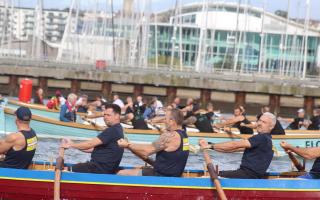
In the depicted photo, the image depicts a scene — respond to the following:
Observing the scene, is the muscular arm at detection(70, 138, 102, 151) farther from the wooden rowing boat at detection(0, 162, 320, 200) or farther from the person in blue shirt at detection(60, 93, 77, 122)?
the person in blue shirt at detection(60, 93, 77, 122)

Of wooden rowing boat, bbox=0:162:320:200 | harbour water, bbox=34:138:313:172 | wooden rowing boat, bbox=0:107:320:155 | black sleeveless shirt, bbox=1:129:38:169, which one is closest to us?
black sleeveless shirt, bbox=1:129:38:169

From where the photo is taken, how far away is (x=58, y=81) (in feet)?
176

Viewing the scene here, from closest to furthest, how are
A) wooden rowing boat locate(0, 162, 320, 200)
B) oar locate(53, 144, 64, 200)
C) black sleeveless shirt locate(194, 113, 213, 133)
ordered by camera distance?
oar locate(53, 144, 64, 200) → wooden rowing boat locate(0, 162, 320, 200) → black sleeveless shirt locate(194, 113, 213, 133)

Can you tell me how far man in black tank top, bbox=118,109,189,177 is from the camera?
13.3 m

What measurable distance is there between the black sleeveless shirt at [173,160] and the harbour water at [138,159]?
8.34 meters

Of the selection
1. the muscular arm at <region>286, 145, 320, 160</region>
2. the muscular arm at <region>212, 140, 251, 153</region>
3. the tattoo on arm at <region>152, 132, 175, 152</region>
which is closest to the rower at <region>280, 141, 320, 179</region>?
the muscular arm at <region>286, 145, 320, 160</region>

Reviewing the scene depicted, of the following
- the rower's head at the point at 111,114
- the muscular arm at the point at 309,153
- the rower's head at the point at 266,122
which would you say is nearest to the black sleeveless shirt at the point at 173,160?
the rower's head at the point at 111,114

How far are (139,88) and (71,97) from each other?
76.4 ft

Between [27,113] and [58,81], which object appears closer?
[27,113]

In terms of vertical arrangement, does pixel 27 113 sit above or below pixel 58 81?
above

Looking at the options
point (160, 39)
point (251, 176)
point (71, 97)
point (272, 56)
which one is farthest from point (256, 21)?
point (251, 176)

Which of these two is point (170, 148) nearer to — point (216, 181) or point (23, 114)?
point (216, 181)

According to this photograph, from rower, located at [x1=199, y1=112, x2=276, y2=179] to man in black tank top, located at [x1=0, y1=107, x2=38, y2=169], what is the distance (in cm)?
309

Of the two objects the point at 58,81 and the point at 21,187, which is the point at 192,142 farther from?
the point at 58,81
